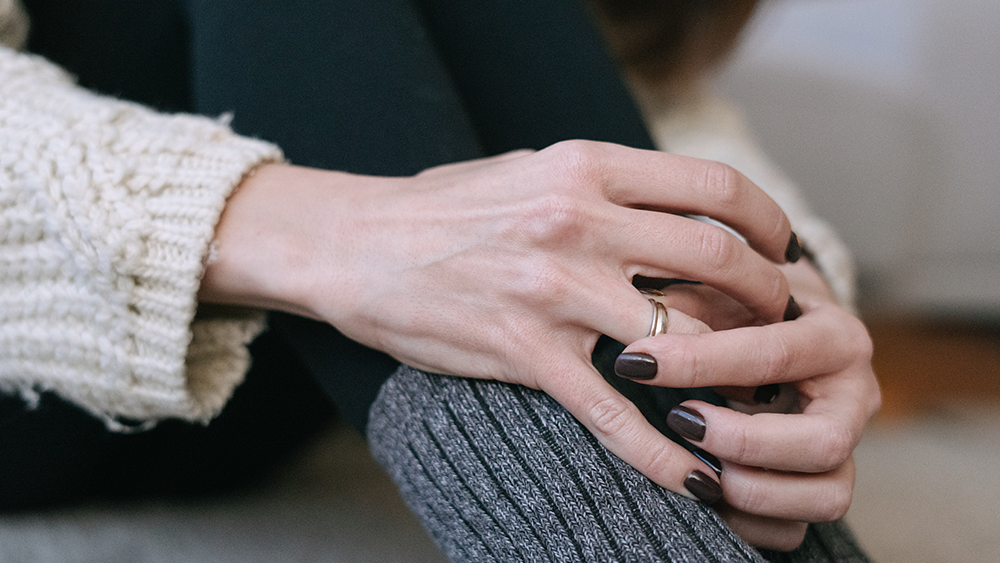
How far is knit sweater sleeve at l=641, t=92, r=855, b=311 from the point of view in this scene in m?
0.64

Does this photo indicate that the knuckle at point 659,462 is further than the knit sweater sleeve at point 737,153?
No

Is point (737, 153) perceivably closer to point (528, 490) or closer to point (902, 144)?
point (528, 490)

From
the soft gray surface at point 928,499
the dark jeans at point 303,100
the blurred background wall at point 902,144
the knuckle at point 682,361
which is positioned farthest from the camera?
the blurred background wall at point 902,144

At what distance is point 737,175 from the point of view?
36cm

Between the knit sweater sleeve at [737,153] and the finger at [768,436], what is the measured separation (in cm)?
29

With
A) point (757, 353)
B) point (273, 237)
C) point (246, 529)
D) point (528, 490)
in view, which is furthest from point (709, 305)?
point (246, 529)

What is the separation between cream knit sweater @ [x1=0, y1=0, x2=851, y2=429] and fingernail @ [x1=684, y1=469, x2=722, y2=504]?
0.99ft

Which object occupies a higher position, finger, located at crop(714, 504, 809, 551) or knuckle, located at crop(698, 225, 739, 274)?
knuckle, located at crop(698, 225, 739, 274)

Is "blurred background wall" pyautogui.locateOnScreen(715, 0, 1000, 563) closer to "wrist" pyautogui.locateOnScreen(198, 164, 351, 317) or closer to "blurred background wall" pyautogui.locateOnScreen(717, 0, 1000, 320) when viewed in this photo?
"blurred background wall" pyautogui.locateOnScreen(717, 0, 1000, 320)

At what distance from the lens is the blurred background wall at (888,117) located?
4.86 ft

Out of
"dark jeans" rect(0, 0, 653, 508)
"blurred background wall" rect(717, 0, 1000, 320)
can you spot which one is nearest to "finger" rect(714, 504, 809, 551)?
"dark jeans" rect(0, 0, 653, 508)

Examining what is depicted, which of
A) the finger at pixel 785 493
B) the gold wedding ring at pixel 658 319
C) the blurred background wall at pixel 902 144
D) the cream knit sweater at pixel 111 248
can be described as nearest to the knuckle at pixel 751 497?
the finger at pixel 785 493

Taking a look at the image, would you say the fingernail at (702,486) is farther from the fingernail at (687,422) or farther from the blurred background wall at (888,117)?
the blurred background wall at (888,117)

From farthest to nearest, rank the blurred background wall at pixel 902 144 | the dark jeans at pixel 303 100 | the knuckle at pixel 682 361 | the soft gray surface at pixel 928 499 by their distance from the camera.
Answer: the blurred background wall at pixel 902 144
the soft gray surface at pixel 928 499
the dark jeans at pixel 303 100
the knuckle at pixel 682 361
